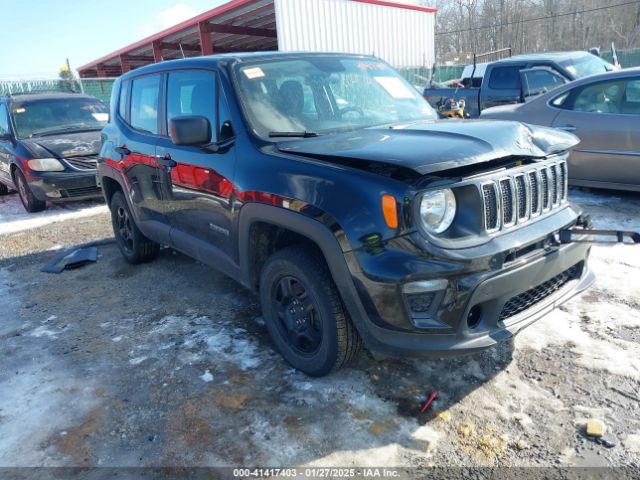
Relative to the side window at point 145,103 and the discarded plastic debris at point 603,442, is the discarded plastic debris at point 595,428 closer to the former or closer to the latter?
the discarded plastic debris at point 603,442

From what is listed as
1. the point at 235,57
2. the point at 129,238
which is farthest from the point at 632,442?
the point at 129,238

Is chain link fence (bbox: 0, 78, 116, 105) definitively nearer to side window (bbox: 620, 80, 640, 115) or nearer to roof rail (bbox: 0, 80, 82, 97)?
roof rail (bbox: 0, 80, 82, 97)

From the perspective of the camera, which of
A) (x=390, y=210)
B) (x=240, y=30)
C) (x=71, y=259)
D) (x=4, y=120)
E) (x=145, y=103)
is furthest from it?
(x=240, y=30)

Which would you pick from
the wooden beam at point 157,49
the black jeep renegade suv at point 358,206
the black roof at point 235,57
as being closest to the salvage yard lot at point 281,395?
the black jeep renegade suv at point 358,206

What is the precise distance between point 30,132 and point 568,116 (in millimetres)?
Answer: 8402

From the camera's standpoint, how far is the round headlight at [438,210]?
234cm

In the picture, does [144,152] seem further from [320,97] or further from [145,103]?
[320,97]

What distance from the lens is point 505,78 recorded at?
988cm

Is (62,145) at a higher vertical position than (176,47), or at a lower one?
lower

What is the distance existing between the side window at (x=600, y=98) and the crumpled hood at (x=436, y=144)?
137 inches

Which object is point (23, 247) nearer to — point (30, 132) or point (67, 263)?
point (67, 263)

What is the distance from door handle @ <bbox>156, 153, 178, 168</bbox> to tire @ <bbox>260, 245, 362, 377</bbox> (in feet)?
4.40

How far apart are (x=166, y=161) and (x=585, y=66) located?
27.7 ft

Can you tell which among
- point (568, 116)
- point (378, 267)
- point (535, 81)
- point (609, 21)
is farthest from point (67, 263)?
point (609, 21)
